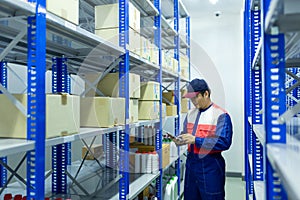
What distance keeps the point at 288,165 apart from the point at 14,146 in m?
0.94

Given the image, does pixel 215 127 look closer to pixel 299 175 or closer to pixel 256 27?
pixel 256 27

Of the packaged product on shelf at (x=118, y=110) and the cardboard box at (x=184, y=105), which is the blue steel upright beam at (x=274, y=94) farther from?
the cardboard box at (x=184, y=105)

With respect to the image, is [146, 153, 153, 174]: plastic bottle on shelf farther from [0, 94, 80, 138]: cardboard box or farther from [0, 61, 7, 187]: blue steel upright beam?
[0, 94, 80, 138]: cardboard box

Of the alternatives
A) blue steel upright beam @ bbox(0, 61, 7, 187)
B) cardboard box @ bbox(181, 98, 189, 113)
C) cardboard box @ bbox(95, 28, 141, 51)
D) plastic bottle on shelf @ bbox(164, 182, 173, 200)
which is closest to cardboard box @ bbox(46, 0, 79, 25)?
cardboard box @ bbox(95, 28, 141, 51)

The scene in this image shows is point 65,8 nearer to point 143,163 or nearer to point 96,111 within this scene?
point 96,111

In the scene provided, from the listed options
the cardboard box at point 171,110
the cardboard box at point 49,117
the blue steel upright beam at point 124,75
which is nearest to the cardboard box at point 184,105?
the cardboard box at point 171,110

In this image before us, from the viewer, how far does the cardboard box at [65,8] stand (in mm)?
1296

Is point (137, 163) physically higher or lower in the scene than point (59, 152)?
lower

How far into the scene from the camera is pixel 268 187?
927mm

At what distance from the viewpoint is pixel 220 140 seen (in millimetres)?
2811

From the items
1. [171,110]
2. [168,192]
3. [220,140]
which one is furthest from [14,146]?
[171,110]

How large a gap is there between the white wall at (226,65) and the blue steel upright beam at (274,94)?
185 inches

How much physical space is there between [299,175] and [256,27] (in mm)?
1464

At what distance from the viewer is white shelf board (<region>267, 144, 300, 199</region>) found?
1.77 ft
